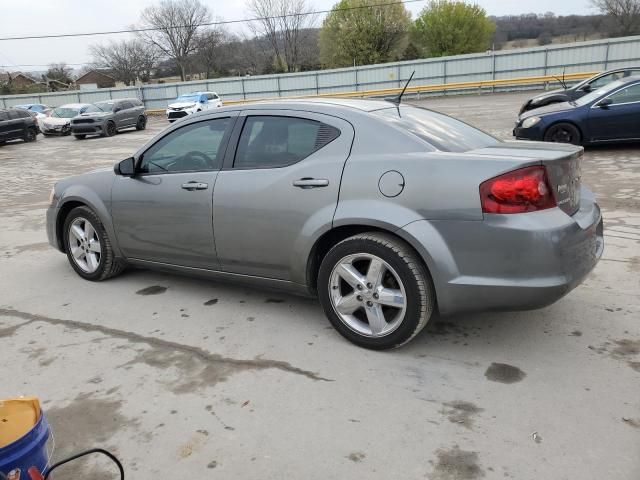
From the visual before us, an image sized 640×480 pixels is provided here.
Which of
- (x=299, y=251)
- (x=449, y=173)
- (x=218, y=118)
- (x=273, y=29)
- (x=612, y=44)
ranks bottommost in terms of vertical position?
(x=299, y=251)

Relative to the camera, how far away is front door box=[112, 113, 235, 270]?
4086 millimetres

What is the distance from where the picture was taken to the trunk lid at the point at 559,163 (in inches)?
122

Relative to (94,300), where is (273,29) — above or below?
above

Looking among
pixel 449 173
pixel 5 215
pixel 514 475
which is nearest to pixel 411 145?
pixel 449 173

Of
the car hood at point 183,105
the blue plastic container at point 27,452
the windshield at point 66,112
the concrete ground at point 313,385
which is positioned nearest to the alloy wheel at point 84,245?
the concrete ground at point 313,385

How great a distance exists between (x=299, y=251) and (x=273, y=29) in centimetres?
6909

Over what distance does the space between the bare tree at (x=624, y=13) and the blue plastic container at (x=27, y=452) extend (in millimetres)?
60678

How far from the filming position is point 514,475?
7.66 ft

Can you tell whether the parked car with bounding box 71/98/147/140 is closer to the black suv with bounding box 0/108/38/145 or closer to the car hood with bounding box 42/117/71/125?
the black suv with bounding box 0/108/38/145

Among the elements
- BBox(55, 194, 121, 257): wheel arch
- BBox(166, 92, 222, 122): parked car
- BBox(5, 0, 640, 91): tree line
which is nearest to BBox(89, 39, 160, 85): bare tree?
BBox(5, 0, 640, 91): tree line

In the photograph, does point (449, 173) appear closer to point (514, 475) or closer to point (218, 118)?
point (514, 475)

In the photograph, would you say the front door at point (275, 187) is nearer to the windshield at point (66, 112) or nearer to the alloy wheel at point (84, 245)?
the alloy wheel at point (84, 245)

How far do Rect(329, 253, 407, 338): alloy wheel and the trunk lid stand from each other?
3.09 ft

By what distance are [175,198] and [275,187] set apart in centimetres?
98
